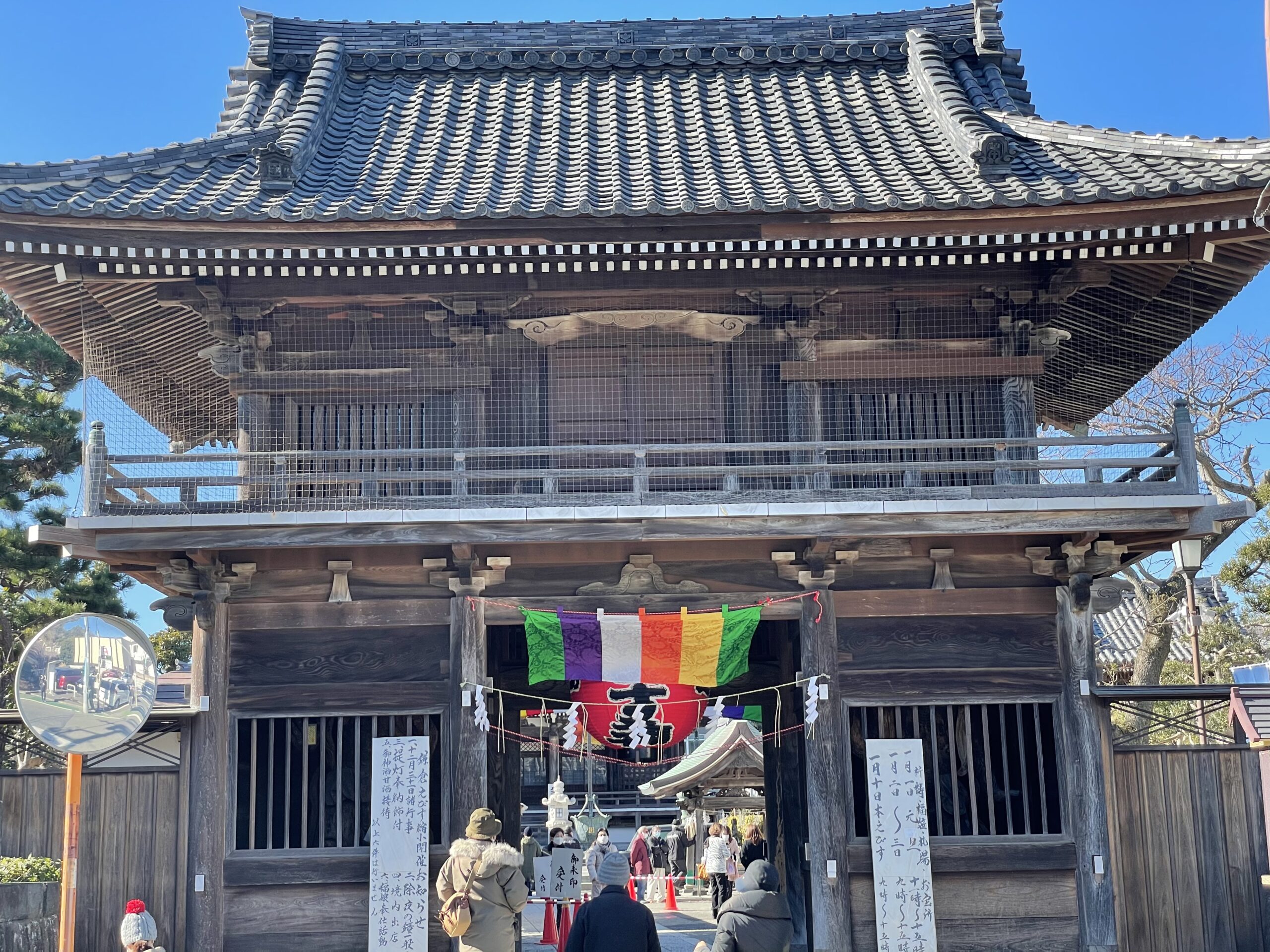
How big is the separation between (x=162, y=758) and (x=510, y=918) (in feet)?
17.1

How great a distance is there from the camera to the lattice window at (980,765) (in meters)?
12.2

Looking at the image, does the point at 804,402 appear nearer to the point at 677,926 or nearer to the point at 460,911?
the point at 460,911

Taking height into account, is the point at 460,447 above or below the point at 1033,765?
above

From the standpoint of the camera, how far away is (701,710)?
14.0m

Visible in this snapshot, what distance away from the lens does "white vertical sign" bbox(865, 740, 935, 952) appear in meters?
11.6

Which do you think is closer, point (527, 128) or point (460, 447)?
point (460, 447)

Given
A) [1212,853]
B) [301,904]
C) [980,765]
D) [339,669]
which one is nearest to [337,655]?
[339,669]

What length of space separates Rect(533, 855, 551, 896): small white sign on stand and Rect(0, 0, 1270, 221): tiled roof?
26.3 feet

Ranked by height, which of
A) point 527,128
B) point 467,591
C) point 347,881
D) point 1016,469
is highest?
point 527,128

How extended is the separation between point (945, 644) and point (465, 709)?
4568 millimetres

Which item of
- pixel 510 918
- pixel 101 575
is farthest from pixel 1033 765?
pixel 101 575

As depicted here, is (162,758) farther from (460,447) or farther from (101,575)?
(101,575)

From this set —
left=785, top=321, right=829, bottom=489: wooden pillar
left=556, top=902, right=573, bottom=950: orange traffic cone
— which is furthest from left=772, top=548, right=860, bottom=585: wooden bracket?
left=556, top=902, right=573, bottom=950: orange traffic cone

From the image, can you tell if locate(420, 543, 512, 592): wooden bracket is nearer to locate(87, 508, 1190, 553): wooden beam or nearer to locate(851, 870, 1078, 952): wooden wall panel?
locate(87, 508, 1190, 553): wooden beam
